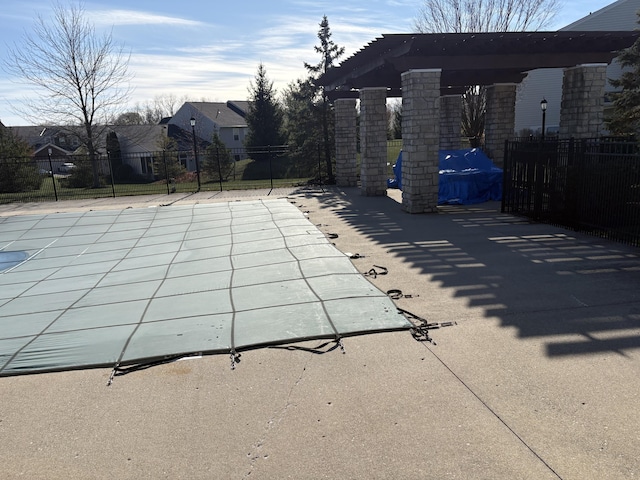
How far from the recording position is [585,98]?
43.0ft

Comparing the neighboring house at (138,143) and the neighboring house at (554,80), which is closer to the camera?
the neighboring house at (554,80)

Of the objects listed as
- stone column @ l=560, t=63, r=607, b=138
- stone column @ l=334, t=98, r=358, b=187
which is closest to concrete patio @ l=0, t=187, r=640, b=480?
stone column @ l=560, t=63, r=607, b=138

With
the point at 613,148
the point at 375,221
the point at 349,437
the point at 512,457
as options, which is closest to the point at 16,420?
the point at 349,437

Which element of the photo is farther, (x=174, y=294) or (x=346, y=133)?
(x=346, y=133)

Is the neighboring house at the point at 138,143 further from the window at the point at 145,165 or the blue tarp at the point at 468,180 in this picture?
the blue tarp at the point at 468,180

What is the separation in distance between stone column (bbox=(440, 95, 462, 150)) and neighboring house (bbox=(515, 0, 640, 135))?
10.4 m

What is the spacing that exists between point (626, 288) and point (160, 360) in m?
5.88

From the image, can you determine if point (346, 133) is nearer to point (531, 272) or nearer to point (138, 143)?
point (531, 272)

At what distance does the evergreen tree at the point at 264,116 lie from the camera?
126ft

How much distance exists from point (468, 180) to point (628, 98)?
454 cm

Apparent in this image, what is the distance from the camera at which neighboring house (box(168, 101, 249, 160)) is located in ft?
161

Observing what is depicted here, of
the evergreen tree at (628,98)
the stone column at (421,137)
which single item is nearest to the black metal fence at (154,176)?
the stone column at (421,137)

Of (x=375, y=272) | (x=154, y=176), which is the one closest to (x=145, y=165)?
(x=154, y=176)

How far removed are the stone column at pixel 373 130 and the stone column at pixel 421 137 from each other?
3.60 metres
